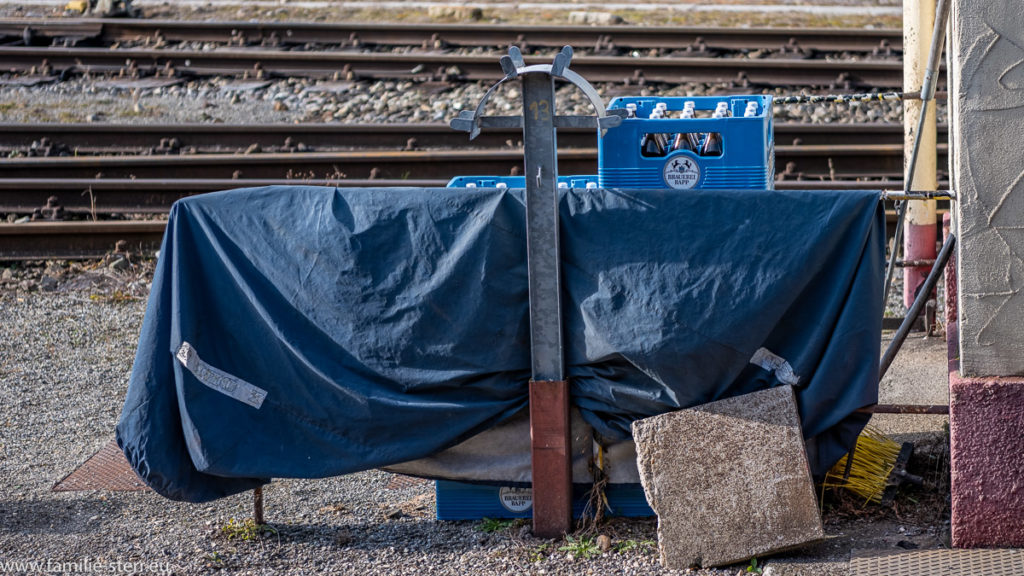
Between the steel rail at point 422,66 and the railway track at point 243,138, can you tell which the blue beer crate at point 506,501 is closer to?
the railway track at point 243,138

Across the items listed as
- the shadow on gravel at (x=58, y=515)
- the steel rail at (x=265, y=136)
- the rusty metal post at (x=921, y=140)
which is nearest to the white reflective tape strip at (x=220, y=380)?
the shadow on gravel at (x=58, y=515)

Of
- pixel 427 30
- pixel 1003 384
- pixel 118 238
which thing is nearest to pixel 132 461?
pixel 1003 384

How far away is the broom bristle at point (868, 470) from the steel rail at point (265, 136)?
516cm

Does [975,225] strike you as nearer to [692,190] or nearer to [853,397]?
[853,397]

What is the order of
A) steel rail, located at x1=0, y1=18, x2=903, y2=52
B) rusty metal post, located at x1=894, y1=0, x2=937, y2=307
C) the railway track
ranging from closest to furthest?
rusty metal post, located at x1=894, y1=0, x2=937, y2=307 → the railway track → steel rail, located at x1=0, y1=18, x2=903, y2=52

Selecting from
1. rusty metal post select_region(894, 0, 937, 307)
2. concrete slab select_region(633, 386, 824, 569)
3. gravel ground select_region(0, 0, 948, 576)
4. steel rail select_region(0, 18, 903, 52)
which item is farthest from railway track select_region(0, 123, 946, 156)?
concrete slab select_region(633, 386, 824, 569)

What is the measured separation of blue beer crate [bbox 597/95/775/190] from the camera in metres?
4.38

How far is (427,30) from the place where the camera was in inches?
476

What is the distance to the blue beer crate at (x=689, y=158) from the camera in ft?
14.4

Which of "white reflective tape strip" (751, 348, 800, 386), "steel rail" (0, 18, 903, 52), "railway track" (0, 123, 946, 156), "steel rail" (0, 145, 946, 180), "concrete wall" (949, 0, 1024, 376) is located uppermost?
"steel rail" (0, 18, 903, 52)

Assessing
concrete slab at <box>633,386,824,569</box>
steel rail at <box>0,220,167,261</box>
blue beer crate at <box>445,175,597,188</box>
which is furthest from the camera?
steel rail at <box>0,220,167,261</box>

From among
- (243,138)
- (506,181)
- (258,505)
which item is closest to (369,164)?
(243,138)

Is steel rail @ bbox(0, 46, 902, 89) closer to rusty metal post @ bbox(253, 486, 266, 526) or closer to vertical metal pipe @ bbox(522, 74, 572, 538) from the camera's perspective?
vertical metal pipe @ bbox(522, 74, 572, 538)

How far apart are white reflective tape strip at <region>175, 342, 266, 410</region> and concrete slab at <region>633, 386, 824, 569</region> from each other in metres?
1.49
